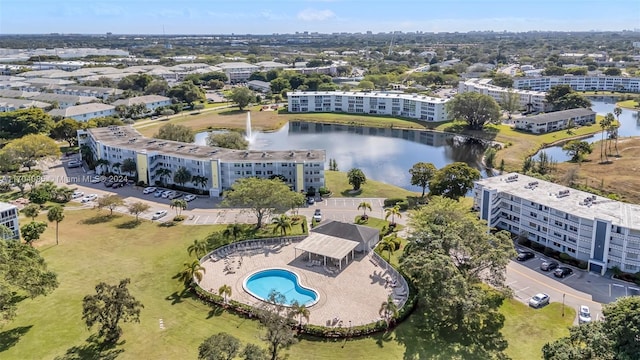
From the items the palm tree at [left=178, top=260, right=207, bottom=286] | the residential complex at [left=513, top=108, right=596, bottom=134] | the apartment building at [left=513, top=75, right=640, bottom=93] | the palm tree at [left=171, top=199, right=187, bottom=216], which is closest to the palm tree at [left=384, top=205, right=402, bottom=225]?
the palm tree at [left=178, top=260, right=207, bottom=286]

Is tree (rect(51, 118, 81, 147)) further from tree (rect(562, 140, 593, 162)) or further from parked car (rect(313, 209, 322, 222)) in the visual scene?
tree (rect(562, 140, 593, 162))

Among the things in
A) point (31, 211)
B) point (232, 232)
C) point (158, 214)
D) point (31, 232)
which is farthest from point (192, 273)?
point (31, 211)

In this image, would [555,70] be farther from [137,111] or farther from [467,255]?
[467,255]

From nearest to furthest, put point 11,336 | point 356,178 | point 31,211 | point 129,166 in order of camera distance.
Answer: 1. point 11,336
2. point 31,211
3. point 356,178
4. point 129,166

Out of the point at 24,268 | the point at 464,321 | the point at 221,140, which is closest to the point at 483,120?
the point at 221,140

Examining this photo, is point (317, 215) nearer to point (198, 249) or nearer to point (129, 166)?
point (198, 249)

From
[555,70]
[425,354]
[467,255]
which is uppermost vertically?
[555,70]
